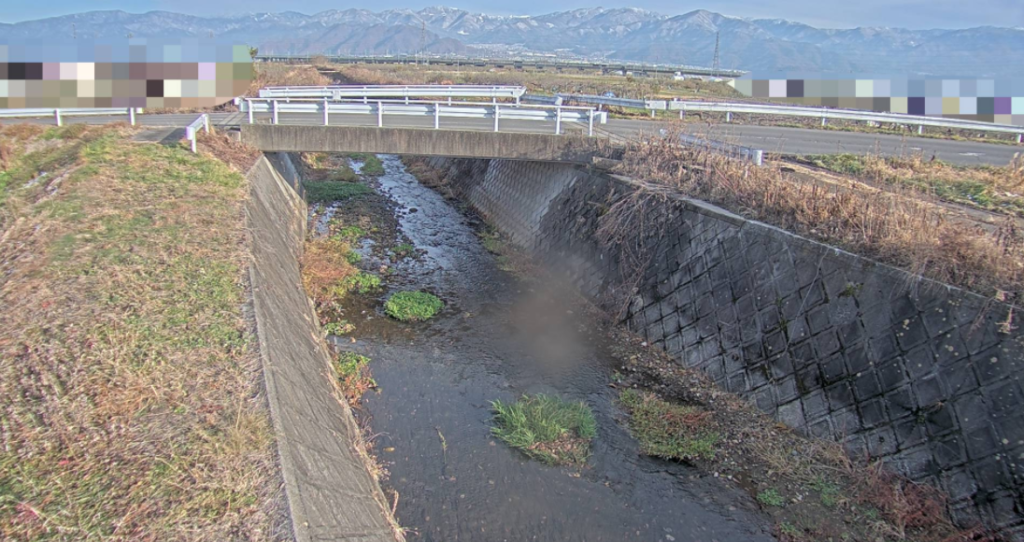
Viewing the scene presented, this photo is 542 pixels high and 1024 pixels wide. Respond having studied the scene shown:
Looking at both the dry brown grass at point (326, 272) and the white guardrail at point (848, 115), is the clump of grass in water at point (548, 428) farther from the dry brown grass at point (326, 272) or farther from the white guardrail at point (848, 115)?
the white guardrail at point (848, 115)

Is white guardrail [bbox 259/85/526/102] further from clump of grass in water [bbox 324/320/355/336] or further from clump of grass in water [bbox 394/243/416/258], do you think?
clump of grass in water [bbox 324/320/355/336]

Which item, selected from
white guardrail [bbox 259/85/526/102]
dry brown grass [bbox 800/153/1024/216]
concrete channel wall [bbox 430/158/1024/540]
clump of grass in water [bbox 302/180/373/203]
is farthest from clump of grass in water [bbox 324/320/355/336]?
white guardrail [bbox 259/85/526/102]

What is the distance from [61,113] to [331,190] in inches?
355

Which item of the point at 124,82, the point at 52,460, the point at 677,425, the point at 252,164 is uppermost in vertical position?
the point at 124,82

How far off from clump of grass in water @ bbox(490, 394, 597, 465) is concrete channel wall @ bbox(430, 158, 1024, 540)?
2.64m

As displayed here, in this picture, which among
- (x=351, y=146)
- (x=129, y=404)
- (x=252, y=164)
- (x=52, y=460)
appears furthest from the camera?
(x=351, y=146)

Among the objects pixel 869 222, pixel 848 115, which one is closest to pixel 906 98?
pixel 848 115

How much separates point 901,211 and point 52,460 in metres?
10.3

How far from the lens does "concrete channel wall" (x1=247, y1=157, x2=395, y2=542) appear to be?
5051 millimetres

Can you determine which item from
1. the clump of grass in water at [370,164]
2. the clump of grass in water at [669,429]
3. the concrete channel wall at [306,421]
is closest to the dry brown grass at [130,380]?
the concrete channel wall at [306,421]

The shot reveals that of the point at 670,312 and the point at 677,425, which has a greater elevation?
the point at 670,312

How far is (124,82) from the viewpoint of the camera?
2116 centimetres

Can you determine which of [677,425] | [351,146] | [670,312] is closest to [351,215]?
[351,146]

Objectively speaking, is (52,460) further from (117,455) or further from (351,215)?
(351,215)
